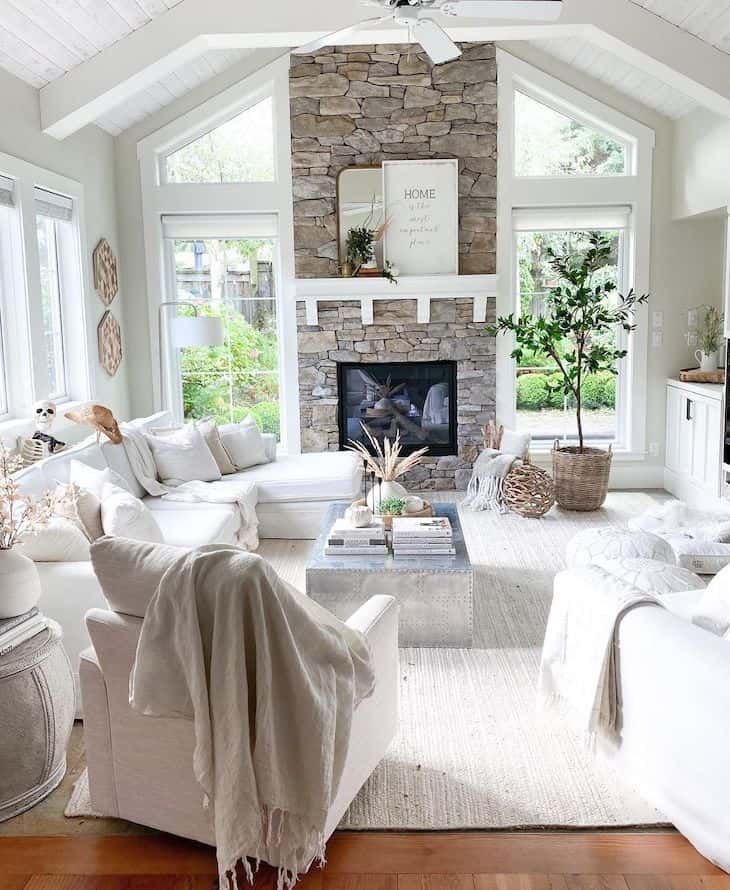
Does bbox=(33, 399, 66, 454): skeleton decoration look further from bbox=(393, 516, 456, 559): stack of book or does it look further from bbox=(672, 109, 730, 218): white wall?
bbox=(672, 109, 730, 218): white wall

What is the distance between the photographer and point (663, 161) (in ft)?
21.9

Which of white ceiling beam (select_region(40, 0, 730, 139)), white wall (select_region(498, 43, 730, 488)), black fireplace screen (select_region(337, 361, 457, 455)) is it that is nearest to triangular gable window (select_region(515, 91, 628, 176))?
white wall (select_region(498, 43, 730, 488))

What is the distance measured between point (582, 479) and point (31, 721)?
14.8ft

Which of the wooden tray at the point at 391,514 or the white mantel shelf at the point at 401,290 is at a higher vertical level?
the white mantel shelf at the point at 401,290

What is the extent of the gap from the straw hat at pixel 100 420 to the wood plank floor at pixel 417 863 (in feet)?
9.05

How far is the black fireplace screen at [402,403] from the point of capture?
22.9 ft

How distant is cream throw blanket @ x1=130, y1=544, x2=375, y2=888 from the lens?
205 cm

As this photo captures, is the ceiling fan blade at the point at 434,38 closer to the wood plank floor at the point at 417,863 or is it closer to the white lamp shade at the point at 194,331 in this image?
the white lamp shade at the point at 194,331

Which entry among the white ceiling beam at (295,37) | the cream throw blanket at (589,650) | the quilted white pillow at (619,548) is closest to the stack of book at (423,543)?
the quilted white pillow at (619,548)

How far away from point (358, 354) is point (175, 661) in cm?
496

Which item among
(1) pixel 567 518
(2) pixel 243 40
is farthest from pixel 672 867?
(2) pixel 243 40

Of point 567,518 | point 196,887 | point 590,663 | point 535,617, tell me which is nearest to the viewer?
point 196,887

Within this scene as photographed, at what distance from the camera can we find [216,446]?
5.72m

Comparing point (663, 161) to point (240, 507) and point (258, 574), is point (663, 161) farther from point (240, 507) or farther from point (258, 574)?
point (258, 574)
